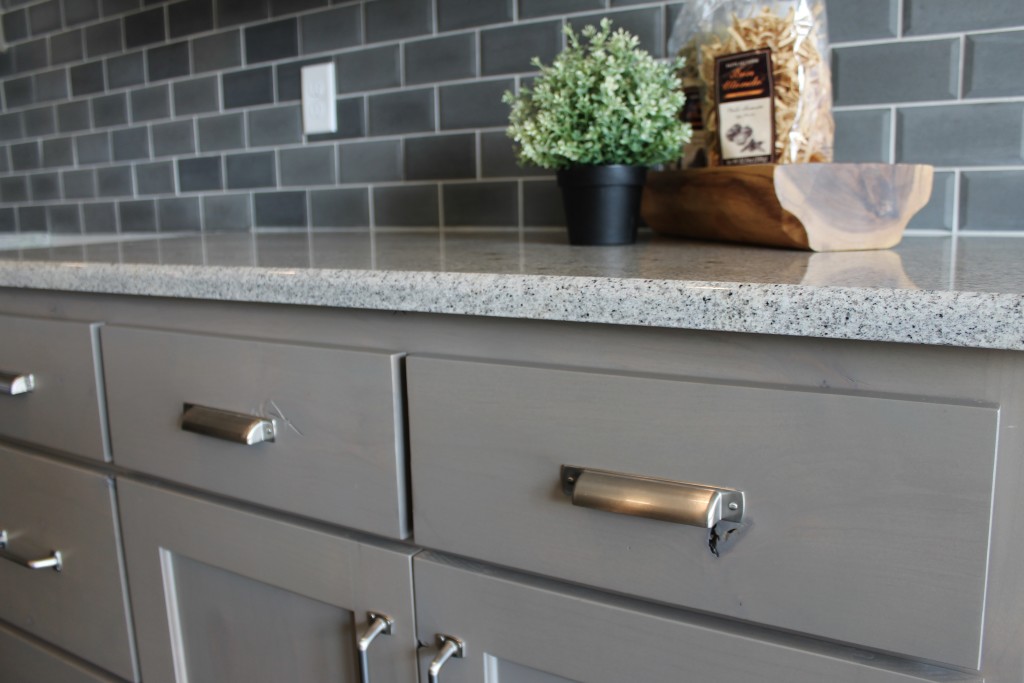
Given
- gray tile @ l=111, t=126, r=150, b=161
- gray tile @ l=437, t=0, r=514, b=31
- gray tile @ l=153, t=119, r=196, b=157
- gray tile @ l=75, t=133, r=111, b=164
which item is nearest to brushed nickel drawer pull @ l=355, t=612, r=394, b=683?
gray tile @ l=437, t=0, r=514, b=31

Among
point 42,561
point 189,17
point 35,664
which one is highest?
point 189,17

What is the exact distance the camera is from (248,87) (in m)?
1.52

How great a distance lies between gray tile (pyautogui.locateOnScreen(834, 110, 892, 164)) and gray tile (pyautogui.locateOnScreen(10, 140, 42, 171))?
1.90 m

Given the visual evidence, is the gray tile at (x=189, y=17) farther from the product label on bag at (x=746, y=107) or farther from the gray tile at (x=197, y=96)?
the product label on bag at (x=746, y=107)

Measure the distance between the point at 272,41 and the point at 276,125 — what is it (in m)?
0.16

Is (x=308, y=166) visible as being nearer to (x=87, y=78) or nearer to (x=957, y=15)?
(x=87, y=78)

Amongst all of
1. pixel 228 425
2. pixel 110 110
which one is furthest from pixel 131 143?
pixel 228 425

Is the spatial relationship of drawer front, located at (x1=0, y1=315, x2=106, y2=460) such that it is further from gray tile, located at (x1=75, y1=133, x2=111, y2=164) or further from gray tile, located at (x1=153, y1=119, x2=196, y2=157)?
gray tile, located at (x1=75, y1=133, x2=111, y2=164)

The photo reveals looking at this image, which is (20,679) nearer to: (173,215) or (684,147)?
(173,215)

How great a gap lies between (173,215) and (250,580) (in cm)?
117

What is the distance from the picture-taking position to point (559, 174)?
33.6 inches

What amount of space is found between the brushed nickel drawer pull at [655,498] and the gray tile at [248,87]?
4.04 feet

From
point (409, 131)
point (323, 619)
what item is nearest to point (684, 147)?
point (409, 131)

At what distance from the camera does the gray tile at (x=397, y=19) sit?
50.8 inches
